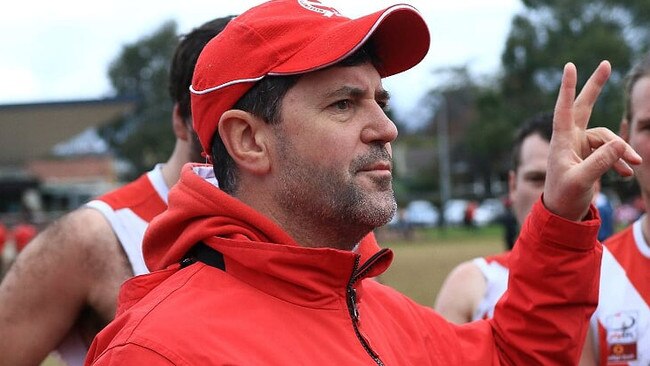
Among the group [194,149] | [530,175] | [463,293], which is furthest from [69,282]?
[530,175]

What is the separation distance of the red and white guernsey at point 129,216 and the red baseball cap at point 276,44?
2.86 ft

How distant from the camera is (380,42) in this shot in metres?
2.54

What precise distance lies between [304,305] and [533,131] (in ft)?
8.70

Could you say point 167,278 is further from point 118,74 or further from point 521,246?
point 118,74

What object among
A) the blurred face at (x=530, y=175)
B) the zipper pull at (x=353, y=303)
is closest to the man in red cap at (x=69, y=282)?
the zipper pull at (x=353, y=303)

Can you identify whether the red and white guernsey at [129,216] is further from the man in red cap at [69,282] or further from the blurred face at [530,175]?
the blurred face at [530,175]

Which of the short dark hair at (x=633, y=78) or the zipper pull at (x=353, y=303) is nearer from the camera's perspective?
the zipper pull at (x=353, y=303)

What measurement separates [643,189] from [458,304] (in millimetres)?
1185

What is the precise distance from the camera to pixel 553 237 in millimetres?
2428

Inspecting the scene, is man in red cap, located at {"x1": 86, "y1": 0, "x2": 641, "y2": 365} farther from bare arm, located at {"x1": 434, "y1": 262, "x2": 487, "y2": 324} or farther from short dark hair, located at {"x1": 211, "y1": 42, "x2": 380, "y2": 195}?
bare arm, located at {"x1": 434, "y1": 262, "x2": 487, "y2": 324}

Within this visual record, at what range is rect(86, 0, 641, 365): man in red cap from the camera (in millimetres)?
2186

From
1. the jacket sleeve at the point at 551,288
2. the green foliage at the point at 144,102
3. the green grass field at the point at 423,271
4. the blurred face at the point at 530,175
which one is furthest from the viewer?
the green foliage at the point at 144,102

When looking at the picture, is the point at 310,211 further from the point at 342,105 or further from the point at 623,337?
the point at 623,337

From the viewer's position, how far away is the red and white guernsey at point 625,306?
3275 millimetres
